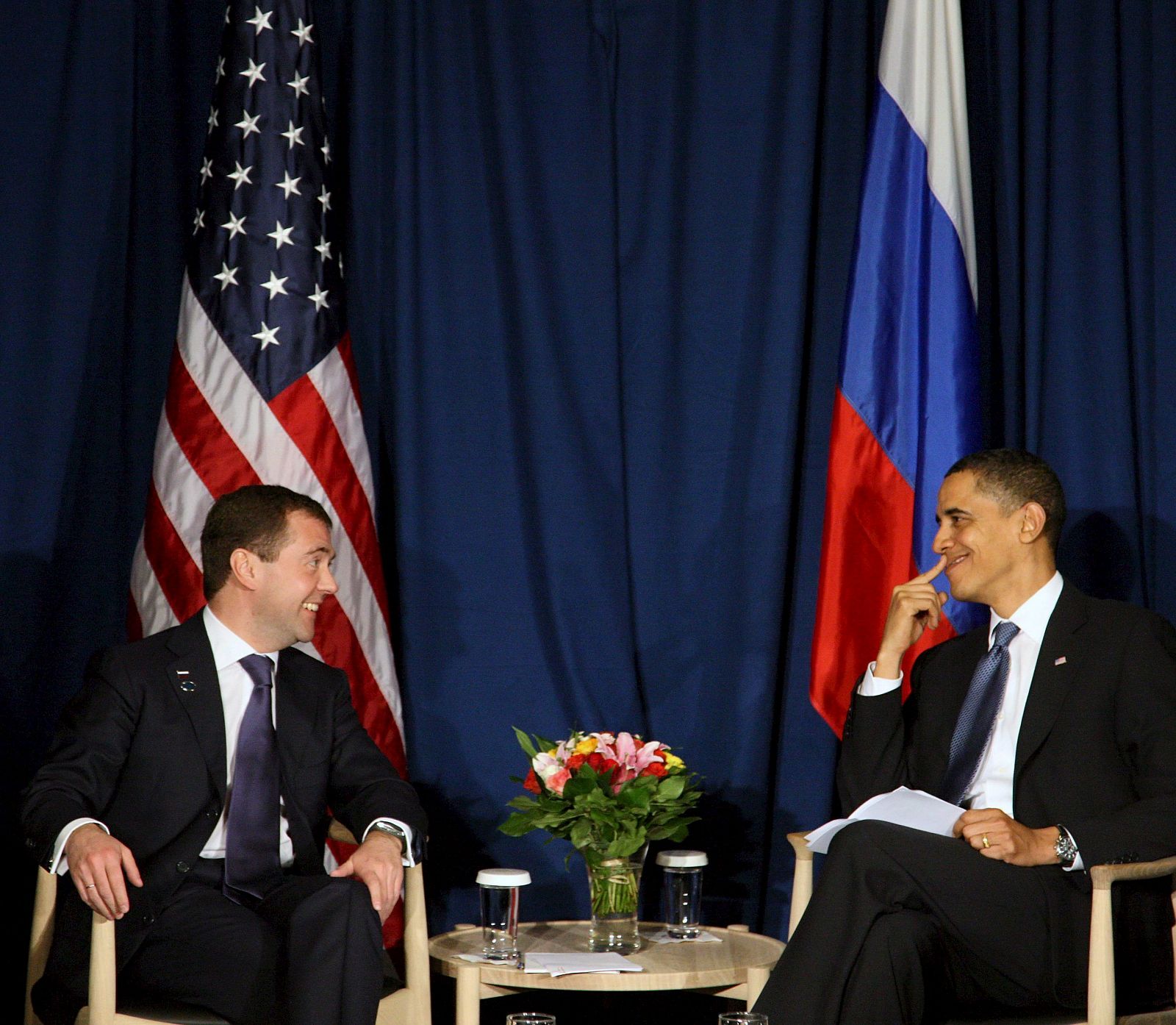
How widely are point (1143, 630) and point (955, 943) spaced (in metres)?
0.75

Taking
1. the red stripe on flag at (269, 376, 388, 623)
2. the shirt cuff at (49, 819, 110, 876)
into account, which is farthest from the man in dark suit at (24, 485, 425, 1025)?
the red stripe on flag at (269, 376, 388, 623)

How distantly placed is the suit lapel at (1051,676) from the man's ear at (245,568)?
1584 millimetres

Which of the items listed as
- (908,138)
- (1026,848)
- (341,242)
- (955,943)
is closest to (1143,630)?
(1026,848)

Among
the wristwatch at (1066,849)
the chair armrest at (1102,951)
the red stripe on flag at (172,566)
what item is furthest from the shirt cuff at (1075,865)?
the red stripe on flag at (172,566)

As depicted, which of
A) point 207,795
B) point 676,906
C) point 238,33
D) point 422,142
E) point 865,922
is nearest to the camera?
point 865,922

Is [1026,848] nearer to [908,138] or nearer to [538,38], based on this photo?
[908,138]

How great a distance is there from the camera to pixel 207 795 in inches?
117

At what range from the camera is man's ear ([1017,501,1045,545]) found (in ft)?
10.5

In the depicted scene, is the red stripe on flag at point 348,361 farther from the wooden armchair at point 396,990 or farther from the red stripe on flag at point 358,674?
the wooden armchair at point 396,990

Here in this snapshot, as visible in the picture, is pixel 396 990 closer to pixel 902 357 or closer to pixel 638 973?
pixel 638 973

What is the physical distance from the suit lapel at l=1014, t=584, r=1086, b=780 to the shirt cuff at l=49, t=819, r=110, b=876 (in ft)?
5.77

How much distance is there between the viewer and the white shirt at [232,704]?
3012 millimetres

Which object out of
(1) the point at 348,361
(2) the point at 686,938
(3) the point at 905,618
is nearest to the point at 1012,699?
(3) the point at 905,618

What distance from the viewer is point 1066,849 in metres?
2.80
